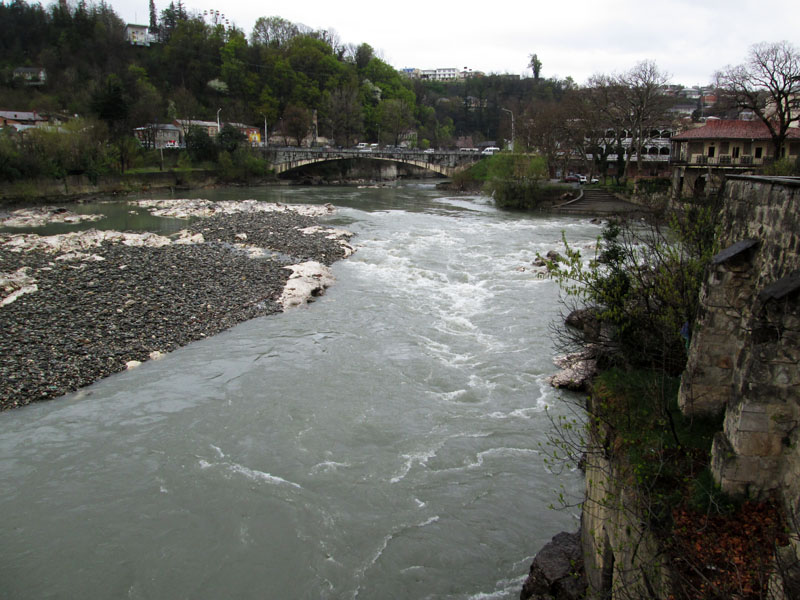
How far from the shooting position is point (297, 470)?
12.0m

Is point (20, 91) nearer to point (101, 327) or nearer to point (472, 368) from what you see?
point (101, 327)

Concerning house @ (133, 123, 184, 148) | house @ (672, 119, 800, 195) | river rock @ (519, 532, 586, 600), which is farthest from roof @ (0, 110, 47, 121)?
river rock @ (519, 532, 586, 600)

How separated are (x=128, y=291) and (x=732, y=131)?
45.3 m

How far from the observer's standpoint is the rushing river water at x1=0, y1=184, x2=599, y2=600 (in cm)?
946

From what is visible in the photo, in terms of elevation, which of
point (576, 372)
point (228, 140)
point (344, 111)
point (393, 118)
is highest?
point (344, 111)

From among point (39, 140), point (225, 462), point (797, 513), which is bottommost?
point (225, 462)

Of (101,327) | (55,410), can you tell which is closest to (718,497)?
(55,410)

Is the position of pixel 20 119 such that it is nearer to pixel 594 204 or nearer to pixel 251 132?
pixel 251 132

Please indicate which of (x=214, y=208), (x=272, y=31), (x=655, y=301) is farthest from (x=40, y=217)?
(x=272, y=31)

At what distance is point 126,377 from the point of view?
16.0m

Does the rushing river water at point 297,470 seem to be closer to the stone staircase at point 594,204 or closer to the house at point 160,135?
the stone staircase at point 594,204

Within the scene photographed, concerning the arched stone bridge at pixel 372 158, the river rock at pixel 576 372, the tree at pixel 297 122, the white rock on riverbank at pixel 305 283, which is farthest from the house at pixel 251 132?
the river rock at pixel 576 372

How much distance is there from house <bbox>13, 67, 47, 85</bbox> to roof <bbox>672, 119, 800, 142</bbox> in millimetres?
102189

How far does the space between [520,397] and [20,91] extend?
103 m
